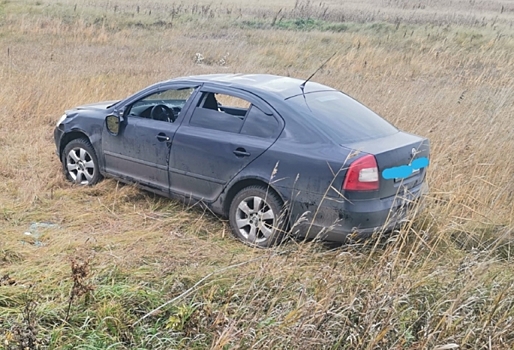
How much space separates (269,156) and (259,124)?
38 cm

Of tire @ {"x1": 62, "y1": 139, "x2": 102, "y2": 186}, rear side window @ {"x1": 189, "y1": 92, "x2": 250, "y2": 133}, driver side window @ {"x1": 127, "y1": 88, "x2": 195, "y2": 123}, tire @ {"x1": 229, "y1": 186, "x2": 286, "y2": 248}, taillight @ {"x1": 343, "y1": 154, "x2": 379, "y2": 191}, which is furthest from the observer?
tire @ {"x1": 62, "y1": 139, "x2": 102, "y2": 186}

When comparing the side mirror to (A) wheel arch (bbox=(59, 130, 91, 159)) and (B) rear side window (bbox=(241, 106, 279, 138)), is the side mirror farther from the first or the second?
(B) rear side window (bbox=(241, 106, 279, 138))

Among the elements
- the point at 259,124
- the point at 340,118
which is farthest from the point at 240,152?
the point at 340,118

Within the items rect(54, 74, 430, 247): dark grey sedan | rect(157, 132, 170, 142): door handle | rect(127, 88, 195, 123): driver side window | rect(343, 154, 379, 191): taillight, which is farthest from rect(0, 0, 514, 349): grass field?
rect(127, 88, 195, 123): driver side window

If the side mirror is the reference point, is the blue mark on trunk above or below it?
above

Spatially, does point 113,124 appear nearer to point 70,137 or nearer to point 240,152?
point 70,137

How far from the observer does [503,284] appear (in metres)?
3.58

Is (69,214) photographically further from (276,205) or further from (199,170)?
(276,205)

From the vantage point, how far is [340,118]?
4.63m

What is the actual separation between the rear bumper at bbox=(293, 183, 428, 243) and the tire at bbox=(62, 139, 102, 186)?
2.79m

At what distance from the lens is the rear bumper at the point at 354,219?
4070mm

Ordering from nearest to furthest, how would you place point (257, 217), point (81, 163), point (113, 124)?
point (257, 217) < point (113, 124) < point (81, 163)

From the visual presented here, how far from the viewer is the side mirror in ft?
18.1

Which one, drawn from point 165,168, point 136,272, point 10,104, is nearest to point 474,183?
point 165,168
